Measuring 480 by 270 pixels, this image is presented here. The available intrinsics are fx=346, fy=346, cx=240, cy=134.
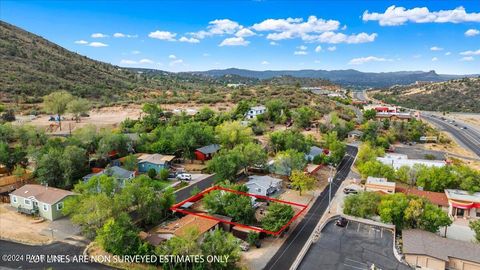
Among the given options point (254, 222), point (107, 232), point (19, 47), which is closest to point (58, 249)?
point (107, 232)

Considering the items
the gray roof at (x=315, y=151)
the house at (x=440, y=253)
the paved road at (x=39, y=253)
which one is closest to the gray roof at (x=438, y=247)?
the house at (x=440, y=253)

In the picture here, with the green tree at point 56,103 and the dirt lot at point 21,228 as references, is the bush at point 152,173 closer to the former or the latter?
the dirt lot at point 21,228

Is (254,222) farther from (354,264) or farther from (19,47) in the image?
(19,47)

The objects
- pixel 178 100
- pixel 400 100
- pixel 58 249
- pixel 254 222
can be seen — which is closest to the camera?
pixel 58 249

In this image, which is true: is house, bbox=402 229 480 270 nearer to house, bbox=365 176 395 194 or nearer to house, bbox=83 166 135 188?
house, bbox=365 176 395 194

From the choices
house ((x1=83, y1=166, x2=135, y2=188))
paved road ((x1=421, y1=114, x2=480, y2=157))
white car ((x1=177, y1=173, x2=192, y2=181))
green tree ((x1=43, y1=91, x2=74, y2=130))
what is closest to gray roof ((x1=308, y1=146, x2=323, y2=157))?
white car ((x1=177, y1=173, x2=192, y2=181))
